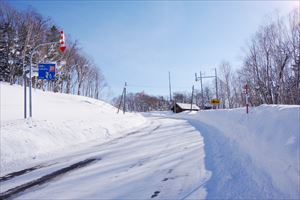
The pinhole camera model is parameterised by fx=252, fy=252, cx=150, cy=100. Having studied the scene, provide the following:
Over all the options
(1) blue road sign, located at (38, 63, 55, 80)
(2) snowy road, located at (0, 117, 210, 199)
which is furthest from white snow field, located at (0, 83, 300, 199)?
(1) blue road sign, located at (38, 63, 55, 80)

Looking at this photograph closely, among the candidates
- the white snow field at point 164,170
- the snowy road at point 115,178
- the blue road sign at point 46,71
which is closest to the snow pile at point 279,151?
the white snow field at point 164,170

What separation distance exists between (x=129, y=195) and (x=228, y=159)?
4.20 meters

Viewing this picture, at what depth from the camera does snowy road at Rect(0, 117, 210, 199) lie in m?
5.38

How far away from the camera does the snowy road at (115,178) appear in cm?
538

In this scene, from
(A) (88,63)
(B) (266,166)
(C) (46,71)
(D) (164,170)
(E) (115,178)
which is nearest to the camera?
(B) (266,166)

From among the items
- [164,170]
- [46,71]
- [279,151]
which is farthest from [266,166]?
[46,71]

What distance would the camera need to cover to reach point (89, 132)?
16.0 m

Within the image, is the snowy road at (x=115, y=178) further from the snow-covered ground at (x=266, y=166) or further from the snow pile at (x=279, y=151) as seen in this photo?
the snow pile at (x=279, y=151)

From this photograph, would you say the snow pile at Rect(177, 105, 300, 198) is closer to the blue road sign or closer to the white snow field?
the white snow field

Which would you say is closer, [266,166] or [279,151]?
[279,151]

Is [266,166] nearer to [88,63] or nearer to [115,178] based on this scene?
[115,178]

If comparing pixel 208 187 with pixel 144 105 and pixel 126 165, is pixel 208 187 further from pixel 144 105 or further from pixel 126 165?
pixel 144 105

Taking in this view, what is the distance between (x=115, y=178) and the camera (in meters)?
6.47

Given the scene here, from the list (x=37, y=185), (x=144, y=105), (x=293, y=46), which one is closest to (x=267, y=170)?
(x=37, y=185)
